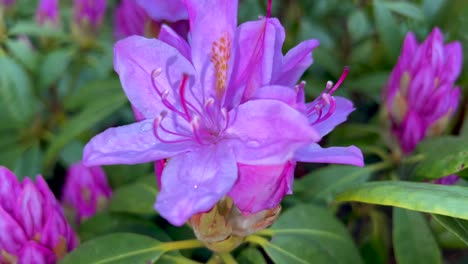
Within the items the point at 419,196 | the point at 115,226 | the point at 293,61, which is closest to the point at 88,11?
the point at 115,226

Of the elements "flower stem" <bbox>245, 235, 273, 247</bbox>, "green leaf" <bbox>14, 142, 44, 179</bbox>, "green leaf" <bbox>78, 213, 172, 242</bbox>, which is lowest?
"green leaf" <bbox>14, 142, 44, 179</bbox>

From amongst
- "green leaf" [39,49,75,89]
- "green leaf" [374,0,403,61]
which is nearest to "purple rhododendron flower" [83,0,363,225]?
"green leaf" [374,0,403,61]

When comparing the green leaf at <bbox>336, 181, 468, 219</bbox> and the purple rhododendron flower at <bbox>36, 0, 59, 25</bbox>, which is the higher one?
the purple rhododendron flower at <bbox>36, 0, 59, 25</bbox>

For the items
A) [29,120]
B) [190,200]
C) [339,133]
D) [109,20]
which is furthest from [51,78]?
[190,200]

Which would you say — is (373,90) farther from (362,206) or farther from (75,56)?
(75,56)

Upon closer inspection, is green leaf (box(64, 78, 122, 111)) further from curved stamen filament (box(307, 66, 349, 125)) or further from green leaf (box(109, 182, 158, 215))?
curved stamen filament (box(307, 66, 349, 125))

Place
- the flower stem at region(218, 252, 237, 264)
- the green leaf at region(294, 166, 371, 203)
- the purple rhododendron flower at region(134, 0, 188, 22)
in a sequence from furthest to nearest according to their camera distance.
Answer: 1. the green leaf at region(294, 166, 371, 203)
2. the purple rhododendron flower at region(134, 0, 188, 22)
3. the flower stem at region(218, 252, 237, 264)

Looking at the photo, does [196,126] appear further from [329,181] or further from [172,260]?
[329,181]
